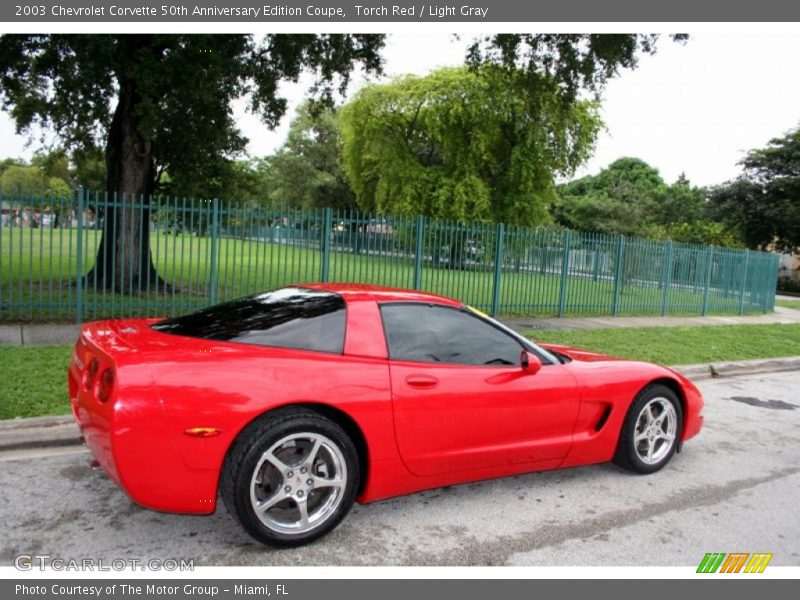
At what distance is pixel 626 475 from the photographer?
15.7 ft

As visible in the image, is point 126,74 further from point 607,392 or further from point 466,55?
point 607,392

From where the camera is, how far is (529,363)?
13.5 feet

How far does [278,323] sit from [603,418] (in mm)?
2368

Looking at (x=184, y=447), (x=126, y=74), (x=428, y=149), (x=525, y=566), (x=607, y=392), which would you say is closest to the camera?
(x=184, y=447)

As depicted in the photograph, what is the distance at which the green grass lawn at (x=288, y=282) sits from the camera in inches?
392

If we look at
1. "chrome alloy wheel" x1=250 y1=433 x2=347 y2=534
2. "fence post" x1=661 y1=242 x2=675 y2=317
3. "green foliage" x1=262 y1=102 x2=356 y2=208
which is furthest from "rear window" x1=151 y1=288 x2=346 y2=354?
→ "green foliage" x1=262 y1=102 x2=356 y2=208

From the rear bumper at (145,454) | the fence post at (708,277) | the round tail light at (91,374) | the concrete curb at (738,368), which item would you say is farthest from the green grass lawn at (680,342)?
the round tail light at (91,374)

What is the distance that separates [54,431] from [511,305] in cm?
1027

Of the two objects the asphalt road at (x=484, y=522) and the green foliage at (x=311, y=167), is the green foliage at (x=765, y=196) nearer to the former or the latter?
the green foliage at (x=311, y=167)

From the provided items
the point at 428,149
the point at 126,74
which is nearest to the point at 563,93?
the point at 126,74

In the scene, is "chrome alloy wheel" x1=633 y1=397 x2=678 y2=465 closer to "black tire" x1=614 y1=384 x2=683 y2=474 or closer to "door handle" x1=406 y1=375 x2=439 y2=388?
"black tire" x1=614 y1=384 x2=683 y2=474

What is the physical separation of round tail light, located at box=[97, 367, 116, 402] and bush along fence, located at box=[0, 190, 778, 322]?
5977 millimetres

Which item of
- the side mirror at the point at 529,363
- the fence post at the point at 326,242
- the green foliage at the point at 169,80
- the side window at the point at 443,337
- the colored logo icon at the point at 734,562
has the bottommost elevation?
the colored logo icon at the point at 734,562

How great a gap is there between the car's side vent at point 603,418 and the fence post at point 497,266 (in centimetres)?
876
